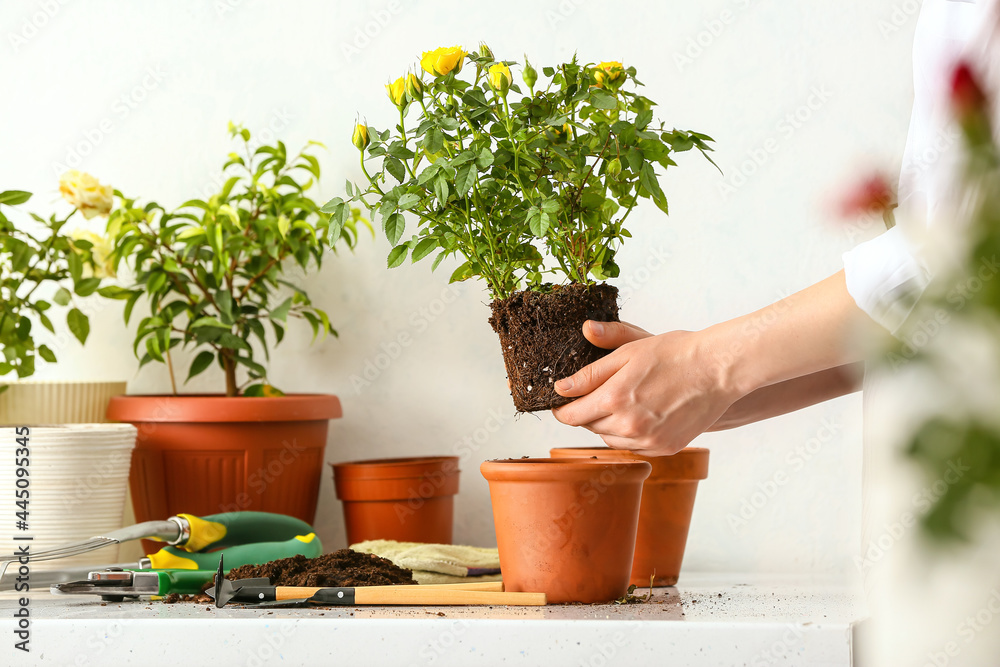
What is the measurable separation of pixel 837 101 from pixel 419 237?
0.78 metres

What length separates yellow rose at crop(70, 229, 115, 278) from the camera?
1.23 metres

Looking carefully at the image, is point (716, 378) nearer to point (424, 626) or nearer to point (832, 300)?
point (832, 300)

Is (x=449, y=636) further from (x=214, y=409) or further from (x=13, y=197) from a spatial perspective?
(x=13, y=197)

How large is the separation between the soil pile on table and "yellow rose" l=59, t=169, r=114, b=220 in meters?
0.63

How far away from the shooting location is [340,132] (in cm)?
132

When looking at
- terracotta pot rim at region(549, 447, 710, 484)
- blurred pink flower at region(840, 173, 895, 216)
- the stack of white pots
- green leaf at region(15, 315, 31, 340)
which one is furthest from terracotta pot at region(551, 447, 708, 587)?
green leaf at region(15, 315, 31, 340)

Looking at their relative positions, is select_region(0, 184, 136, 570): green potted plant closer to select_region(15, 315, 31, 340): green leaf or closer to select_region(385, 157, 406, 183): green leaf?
select_region(15, 315, 31, 340): green leaf

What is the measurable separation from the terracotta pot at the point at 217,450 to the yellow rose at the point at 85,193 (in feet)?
0.96

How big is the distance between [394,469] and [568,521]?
41cm

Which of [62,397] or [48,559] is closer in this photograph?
[48,559]

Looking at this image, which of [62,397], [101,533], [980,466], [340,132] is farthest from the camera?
[340,132]

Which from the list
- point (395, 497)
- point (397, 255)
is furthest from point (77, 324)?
point (397, 255)

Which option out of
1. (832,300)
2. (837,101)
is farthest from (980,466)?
(837,101)

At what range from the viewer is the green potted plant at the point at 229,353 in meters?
1.11
